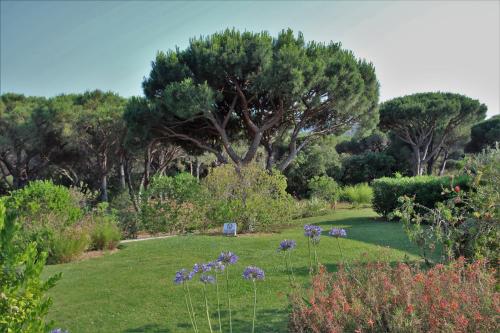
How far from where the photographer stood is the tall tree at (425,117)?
2895 centimetres

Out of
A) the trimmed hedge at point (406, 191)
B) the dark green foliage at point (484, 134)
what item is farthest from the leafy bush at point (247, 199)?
the dark green foliage at point (484, 134)

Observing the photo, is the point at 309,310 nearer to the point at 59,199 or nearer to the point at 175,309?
the point at 175,309

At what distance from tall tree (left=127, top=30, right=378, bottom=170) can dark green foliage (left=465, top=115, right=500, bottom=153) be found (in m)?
18.1

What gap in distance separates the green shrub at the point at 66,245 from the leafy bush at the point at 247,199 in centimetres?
392

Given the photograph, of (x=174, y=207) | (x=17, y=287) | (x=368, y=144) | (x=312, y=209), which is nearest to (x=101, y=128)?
(x=312, y=209)

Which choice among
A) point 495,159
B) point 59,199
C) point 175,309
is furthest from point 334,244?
point 59,199

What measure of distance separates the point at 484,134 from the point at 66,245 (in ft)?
115

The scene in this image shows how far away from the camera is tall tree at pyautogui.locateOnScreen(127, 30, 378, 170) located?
17.0 metres

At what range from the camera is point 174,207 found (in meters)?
12.5

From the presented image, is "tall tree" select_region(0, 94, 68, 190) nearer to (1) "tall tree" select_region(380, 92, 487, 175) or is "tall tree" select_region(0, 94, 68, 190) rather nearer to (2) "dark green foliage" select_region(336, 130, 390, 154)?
(1) "tall tree" select_region(380, 92, 487, 175)

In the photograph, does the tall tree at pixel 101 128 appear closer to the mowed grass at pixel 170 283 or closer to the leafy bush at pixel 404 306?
the mowed grass at pixel 170 283

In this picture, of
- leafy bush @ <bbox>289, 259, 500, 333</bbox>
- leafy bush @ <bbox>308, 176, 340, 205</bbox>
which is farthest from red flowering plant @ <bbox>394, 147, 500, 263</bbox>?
leafy bush @ <bbox>308, 176, 340, 205</bbox>

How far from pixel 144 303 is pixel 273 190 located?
7479mm

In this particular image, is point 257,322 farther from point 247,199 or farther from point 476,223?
point 247,199
